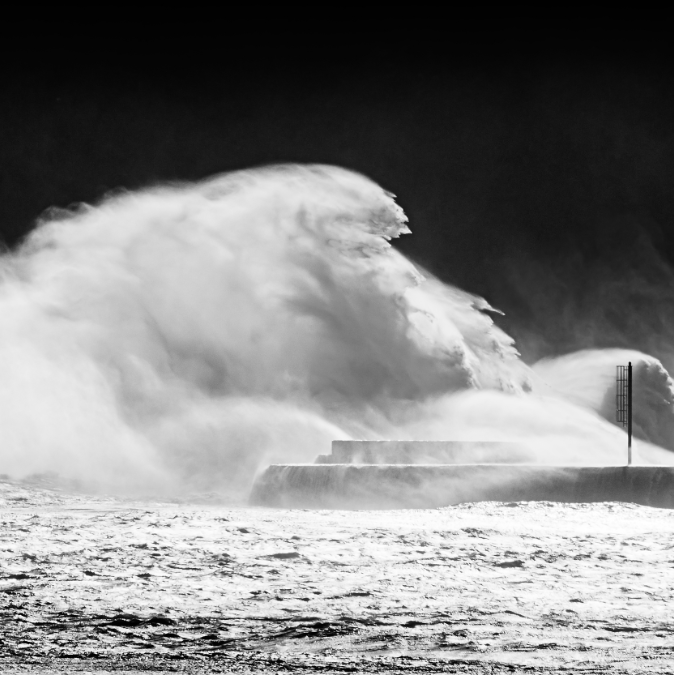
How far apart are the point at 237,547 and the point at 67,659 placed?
14.6 feet

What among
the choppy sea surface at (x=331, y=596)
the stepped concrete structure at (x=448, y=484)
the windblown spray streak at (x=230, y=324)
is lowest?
the choppy sea surface at (x=331, y=596)

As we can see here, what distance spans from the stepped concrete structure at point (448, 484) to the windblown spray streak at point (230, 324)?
5.67m

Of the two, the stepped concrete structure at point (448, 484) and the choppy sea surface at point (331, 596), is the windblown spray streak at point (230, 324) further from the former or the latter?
the choppy sea surface at point (331, 596)

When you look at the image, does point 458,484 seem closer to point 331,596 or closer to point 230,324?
point 331,596

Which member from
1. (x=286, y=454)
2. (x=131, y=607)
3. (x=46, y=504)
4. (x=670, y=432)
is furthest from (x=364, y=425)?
(x=131, y=607)

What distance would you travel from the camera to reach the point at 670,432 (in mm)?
37344

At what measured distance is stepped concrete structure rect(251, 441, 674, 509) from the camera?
1536cm

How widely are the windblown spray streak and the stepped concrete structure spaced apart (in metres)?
5.67

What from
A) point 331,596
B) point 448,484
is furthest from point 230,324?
point 331,596

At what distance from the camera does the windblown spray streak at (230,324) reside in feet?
77.0

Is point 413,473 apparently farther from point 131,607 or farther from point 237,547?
point 131,607

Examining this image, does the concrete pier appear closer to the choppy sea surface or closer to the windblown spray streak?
the choppy sea surface

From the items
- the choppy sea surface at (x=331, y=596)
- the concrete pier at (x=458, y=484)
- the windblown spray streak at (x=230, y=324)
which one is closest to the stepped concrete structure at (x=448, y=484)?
the concrete pier at (x=458, y=484)

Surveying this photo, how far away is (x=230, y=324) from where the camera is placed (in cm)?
2898
